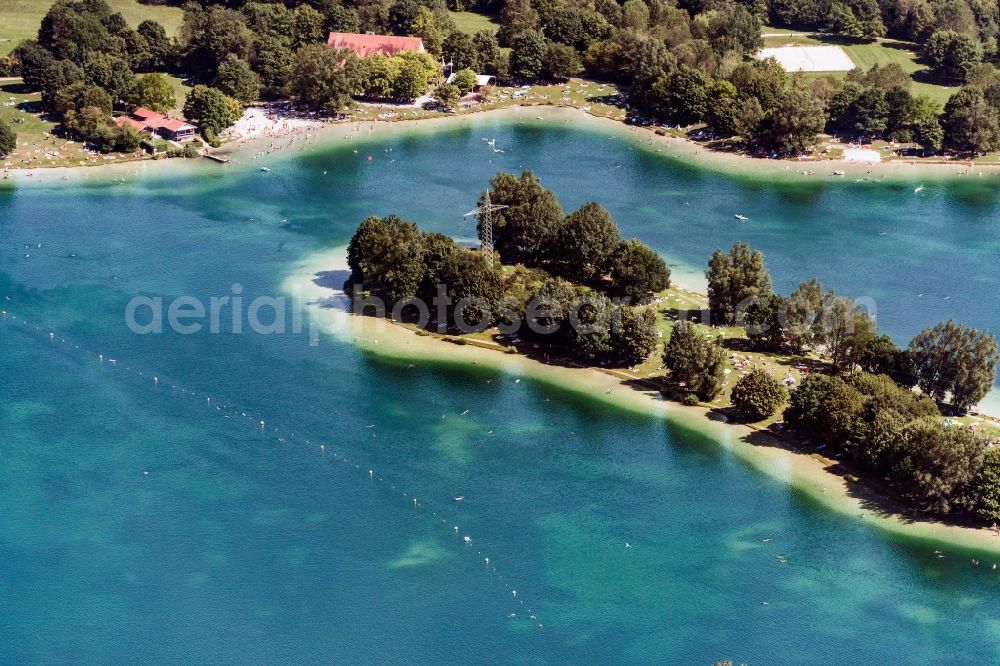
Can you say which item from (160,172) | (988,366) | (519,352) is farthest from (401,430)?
(160,172)

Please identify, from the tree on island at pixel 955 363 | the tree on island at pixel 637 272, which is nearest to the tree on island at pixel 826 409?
the tree on island at pixel 955 363

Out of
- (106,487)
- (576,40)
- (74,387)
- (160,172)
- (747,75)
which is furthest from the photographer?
(576,40)

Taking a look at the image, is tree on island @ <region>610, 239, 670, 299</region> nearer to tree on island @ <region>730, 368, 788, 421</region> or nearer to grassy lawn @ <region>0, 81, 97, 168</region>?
tree on island @ <region>730, 368, 788, 421</region>

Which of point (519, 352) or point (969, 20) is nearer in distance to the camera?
point (519, 352)

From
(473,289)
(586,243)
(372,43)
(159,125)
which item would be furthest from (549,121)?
(473,289)

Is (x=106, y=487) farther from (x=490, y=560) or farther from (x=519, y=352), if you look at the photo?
(x=519, y=352)

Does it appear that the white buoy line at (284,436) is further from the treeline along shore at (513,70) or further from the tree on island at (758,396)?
the treeline along shore at (513,70)

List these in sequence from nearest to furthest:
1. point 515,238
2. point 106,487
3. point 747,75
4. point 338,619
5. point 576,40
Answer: point 338,619
point 106,487
point 515,238
point 747,75
point 576,40
